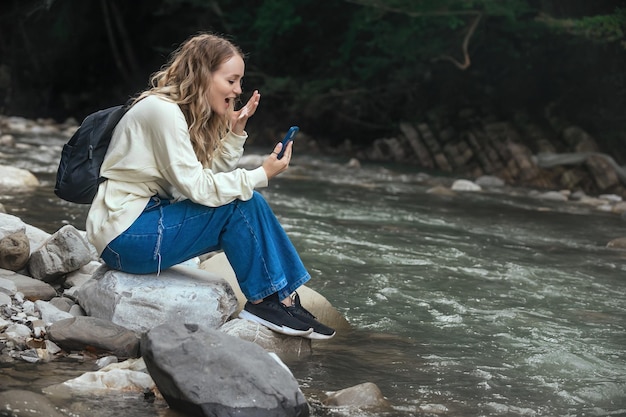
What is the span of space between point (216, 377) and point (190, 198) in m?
1.03

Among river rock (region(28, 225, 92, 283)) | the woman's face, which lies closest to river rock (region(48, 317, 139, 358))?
river rock (region(28, 225, 92, 283))

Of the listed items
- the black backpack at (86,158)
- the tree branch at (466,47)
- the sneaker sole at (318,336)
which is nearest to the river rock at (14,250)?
the black backpack at (86,158)

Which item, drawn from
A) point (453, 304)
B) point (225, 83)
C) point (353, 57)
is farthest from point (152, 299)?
point (353, 57)

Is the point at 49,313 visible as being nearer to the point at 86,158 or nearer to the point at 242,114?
the point at 86,158

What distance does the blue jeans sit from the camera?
13.0ft

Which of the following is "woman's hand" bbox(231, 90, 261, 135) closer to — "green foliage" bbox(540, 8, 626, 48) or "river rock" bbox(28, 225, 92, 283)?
"river rock" bbox(28, 225, 92, 283)

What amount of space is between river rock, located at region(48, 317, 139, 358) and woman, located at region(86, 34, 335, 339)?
0.34 metres

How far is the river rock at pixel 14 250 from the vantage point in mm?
4539

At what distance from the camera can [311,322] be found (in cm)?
413

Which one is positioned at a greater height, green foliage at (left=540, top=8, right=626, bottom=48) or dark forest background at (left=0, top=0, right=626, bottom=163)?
green foliage at (left=540, top=8, right=626, bottom=48)

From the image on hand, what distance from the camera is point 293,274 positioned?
4.08 metres

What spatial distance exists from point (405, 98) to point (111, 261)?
1505cm

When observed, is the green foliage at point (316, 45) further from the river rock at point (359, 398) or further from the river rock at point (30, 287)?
the river rock at point (359, 398)

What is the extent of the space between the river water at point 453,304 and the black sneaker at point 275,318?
137mm
